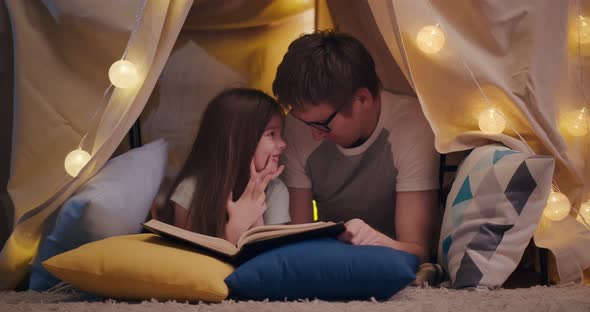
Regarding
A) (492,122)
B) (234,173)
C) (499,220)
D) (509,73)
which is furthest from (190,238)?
(509,73)

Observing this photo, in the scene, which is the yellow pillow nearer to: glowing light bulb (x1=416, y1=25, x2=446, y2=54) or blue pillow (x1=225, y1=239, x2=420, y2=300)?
blue pillow (x1=225, y1=239, x2=420, y2=300)

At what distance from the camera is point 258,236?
1.54 meters

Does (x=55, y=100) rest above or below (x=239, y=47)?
below

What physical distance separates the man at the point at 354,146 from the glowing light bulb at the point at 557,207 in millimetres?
334

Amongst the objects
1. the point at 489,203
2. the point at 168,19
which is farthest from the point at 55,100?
the point at 489,203

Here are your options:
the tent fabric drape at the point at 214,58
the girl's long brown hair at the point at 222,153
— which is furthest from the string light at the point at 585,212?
the tent fabric drape at the point at 214,58

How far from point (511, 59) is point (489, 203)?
0.43 m

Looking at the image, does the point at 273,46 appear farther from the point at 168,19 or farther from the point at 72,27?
the point at 72,27

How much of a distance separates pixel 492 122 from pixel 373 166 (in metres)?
0.38

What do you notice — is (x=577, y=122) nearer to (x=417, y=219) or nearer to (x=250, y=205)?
(x=417, y=219)

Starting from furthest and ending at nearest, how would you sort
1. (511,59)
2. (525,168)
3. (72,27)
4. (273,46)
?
(273,46) < (72,27) < (511,59) < (525,168)

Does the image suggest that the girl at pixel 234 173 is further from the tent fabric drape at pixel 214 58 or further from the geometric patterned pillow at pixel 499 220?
the geometric patterned pillow at pixel 499 220

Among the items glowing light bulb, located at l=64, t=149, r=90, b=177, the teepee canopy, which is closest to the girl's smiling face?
the teepee canopy

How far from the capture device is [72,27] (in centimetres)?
193
